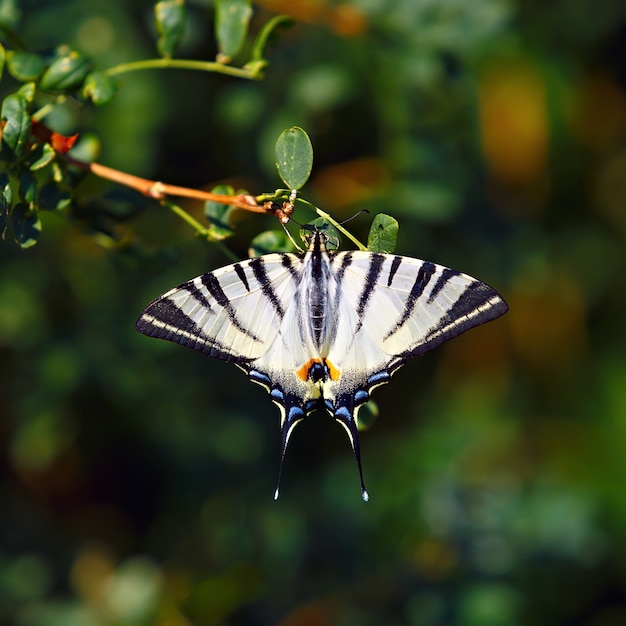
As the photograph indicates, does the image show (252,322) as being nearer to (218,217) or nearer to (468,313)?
(218,217)

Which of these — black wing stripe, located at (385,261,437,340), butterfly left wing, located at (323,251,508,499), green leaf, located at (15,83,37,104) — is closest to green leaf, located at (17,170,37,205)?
green leaf, located at (15,83,37,104)

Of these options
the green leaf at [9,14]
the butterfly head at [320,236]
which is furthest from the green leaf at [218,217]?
the green leaf at [9,14]

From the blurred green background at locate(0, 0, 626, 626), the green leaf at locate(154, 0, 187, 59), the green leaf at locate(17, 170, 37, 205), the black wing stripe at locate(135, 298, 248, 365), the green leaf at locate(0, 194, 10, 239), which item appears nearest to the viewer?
the green leaf at locate(0, 194, 10, 239)

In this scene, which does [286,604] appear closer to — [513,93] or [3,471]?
[3,471]

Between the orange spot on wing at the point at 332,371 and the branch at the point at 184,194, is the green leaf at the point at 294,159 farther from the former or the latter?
the orange spot on wing at the point at 332,371

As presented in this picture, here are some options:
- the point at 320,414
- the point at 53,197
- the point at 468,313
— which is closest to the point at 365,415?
the point at 468,313

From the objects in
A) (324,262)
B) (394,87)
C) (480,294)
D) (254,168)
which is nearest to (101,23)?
(254,168)

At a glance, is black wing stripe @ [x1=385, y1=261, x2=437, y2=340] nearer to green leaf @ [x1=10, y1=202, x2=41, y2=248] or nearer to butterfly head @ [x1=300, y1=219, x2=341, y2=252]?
butterfly head @ [x1=300, y1=219, x2=341, y2=252]
